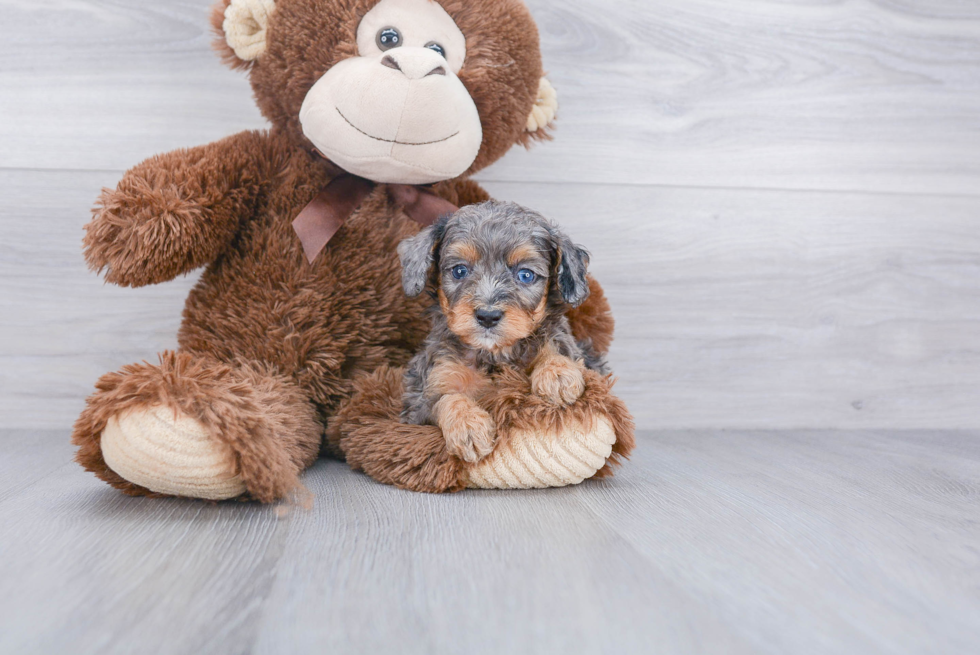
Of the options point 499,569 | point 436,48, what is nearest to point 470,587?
point 499,569

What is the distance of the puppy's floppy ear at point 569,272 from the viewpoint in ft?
4.46

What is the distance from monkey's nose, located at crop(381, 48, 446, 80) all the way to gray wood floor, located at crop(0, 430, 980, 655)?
2.68 feet

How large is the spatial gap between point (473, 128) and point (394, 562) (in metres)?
0.92

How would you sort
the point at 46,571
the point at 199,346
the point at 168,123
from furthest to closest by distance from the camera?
1. the point at 168,123
2. the point at 199,346
3. the point at 46,571

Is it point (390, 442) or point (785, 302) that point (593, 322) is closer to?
point (390, 442)

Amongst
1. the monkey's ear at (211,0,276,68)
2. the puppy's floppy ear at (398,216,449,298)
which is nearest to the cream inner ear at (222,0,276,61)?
the monkey's ear at (211,0,276,68)

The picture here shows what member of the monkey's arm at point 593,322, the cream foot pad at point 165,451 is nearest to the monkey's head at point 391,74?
the monkey's arm at point 593,322

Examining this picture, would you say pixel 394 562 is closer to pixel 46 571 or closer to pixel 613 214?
pixel 46 571

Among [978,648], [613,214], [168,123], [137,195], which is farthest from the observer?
[613,214]

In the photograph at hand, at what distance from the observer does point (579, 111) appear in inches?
79.4

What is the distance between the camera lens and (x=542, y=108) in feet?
5.58

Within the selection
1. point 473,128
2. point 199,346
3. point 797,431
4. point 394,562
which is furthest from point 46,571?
point 797,431

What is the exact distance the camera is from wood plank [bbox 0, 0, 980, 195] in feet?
6.14

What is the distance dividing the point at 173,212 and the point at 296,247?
0.87 feet
